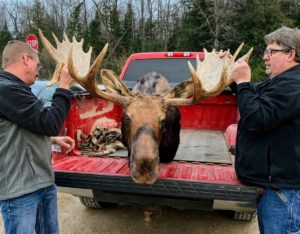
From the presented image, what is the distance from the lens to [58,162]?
173 inches

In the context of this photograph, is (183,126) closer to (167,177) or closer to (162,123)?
(162,123)

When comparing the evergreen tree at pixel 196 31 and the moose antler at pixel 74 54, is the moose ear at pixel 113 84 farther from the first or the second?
the evergreen tree at pixel 196 31

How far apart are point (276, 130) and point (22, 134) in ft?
7.01

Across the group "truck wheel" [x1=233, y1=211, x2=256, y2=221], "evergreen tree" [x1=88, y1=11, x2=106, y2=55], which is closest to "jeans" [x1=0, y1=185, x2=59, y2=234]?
"truck wheel" [x1=233, y1=211, x2=256, y2=221]

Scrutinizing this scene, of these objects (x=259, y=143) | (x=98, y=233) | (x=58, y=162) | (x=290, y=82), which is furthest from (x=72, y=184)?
(x=290, y=82)

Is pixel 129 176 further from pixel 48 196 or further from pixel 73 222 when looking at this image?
pixel 73 222

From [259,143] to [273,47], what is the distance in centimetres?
84

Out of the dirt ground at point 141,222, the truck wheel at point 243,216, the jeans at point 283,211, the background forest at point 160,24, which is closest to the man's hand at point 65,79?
the jeans at point 283,211

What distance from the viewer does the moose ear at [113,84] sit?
4.65 metres

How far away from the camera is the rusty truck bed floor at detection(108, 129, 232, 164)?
16.4 feet

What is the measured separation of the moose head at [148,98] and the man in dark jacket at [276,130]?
0.51 metres

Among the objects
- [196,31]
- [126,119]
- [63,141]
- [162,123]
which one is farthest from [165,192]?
[196,31]

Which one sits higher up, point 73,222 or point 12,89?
point 12,89

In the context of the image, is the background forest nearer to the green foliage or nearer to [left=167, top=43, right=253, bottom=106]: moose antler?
the green foliage
